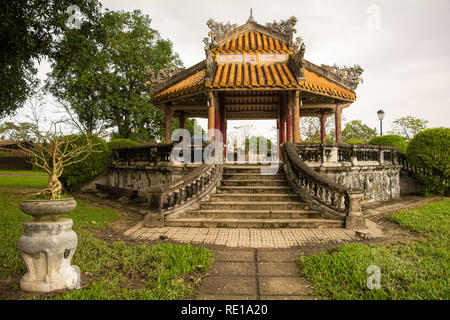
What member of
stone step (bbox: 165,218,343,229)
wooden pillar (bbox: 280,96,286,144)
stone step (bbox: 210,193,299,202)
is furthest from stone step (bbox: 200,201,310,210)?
wooden pillar (bbox: 280,96,286,144)

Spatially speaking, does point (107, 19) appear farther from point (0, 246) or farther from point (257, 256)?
point (257, 256)

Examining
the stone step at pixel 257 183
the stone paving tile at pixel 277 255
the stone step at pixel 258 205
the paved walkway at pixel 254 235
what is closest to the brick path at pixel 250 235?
the paved walkway at pixel 254 235

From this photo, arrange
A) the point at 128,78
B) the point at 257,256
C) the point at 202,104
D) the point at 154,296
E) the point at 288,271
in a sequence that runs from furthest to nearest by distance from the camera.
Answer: the point at 128,78 → the point at 202,104 → the point at 257,256 → the point at 288,271 → the point at 154,296

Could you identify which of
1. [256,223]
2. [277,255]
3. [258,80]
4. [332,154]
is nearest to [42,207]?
[277,255]

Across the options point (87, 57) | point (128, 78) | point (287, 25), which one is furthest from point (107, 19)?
point (128, 78)

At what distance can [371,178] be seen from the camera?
34.5ft

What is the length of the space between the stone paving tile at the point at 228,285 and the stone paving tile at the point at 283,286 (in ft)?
0.45

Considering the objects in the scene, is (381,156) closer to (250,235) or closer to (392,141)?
(392,141)

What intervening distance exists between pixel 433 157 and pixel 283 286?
12.1 m

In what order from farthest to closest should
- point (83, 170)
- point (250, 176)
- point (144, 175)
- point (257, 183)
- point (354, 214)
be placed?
point (83, 170) → point (144, 175) → point (250, 176) → point (257, 183) → point (354, 214)

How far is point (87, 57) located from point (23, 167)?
3646cm

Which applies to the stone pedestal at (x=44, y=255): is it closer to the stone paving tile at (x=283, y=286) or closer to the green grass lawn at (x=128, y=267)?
the green grass lawn at (x=128, y=267)

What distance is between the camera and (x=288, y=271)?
4.19 metres

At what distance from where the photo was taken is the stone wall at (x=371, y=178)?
9.41 metres
